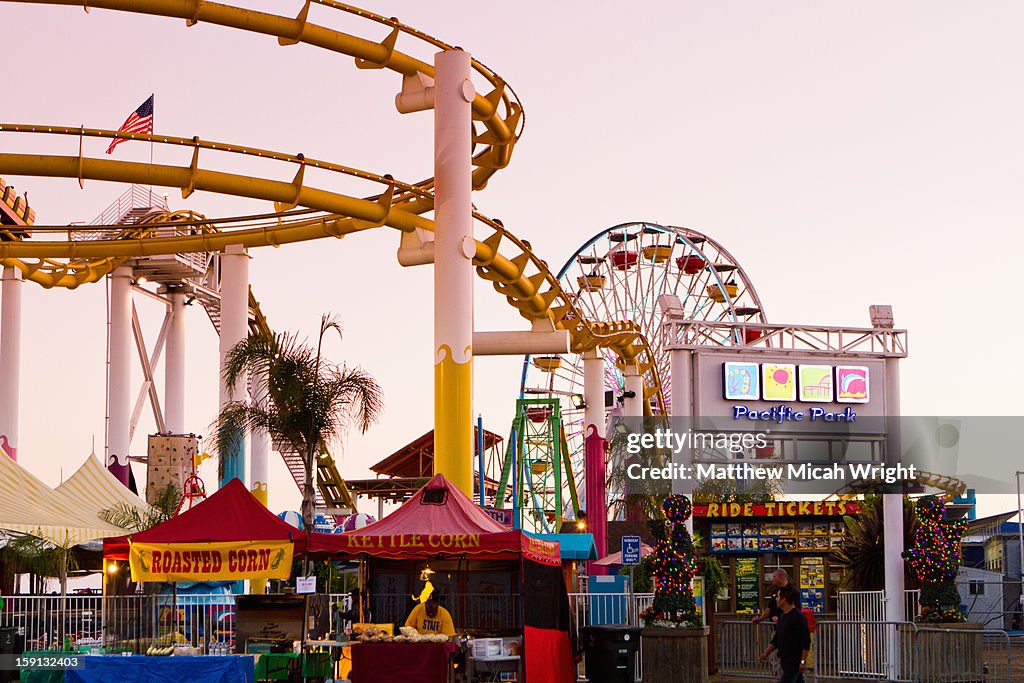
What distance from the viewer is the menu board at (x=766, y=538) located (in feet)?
136

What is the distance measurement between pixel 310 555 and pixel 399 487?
124ft

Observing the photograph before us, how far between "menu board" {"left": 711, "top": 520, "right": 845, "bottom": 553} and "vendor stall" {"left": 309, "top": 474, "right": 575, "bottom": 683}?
19.8m

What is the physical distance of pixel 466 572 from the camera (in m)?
22.8

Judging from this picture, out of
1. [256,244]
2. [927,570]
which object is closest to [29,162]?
[256,244]

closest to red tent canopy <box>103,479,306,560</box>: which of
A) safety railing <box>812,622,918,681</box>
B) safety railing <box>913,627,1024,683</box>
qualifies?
safety railing <box>812,622,918,681</box>

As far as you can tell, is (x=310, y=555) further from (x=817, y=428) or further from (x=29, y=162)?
(x=817, y=428)

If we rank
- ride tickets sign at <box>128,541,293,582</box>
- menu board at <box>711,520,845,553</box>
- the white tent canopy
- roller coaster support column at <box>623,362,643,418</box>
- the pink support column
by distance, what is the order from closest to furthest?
ride tickets sign at <box>128,541,293,582</box> < the white tent canopy < the pink support column < menu board at <box>711,520,845,553</box> < roller coaster support column at <box>623,362,643,418</box>

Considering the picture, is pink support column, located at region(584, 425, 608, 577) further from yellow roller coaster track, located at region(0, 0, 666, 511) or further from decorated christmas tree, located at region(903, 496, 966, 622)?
decorated christmas tree, located at region(903, 496, 966, 622)

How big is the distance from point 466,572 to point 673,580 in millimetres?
3450

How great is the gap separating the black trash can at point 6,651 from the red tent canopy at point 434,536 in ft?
16.1

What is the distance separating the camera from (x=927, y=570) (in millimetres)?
25781

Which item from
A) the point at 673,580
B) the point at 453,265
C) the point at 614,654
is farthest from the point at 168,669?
the point at 453,265

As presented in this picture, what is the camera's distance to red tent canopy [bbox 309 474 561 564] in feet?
62.7

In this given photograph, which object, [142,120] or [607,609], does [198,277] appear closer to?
[142,120]
